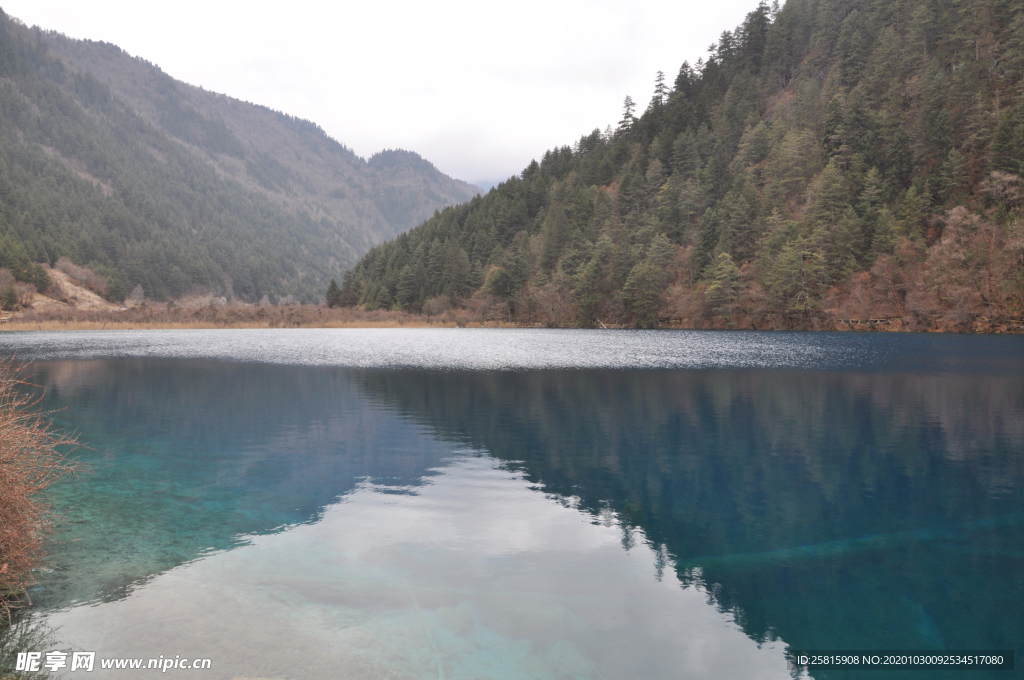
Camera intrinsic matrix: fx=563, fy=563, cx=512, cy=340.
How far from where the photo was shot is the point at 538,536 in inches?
518

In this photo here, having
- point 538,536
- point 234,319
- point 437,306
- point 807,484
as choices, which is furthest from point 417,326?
point 538,536

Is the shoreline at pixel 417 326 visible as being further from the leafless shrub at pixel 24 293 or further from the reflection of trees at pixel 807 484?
the reflection of trees at pixel 807 484

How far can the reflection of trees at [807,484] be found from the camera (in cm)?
1002

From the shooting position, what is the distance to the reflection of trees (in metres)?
10.0

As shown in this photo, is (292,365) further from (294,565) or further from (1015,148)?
(1015,148)

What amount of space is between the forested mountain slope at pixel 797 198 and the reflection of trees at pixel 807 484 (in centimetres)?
6768

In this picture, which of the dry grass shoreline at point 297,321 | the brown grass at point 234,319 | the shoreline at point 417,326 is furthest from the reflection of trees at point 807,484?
the brown grass at point 234,319

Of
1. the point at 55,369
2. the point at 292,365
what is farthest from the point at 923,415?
the point at 55,369

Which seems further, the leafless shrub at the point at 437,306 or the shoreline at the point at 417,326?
the leafless shrub at the point at 437,306

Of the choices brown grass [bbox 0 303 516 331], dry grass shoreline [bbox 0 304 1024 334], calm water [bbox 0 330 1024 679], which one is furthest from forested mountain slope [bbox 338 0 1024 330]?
calm water [bbox 0 330 1024 679]

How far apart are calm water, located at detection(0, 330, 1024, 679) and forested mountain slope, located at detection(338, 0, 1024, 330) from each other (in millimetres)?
74768

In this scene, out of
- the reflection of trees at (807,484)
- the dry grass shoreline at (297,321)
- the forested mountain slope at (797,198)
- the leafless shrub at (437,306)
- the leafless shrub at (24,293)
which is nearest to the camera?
the reflection of trees at (807,484)

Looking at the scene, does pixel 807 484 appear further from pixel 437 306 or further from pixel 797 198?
pixel 437 306

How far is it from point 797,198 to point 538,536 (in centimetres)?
13028
